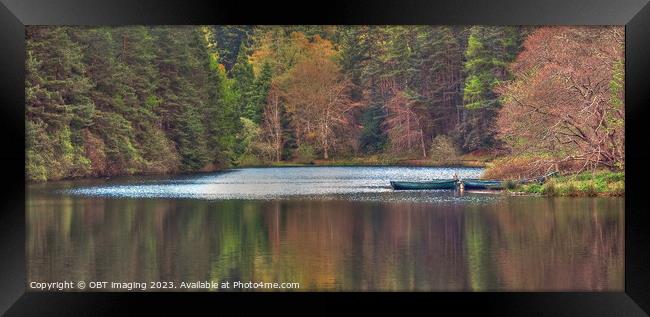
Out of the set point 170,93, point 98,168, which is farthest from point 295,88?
point 98,168

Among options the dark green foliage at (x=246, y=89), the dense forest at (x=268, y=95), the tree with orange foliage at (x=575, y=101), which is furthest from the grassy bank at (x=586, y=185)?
the dark green foliage at (x=246, y=89)

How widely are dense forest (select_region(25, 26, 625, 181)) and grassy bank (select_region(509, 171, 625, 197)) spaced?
8.87ft

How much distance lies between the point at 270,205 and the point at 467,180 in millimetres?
5708

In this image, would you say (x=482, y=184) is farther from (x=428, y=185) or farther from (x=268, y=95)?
(x=268, y=95)

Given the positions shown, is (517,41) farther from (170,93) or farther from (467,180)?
(170,93)

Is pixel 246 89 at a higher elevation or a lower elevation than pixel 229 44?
lower

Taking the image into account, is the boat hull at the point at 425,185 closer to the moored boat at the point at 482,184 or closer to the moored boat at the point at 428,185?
the moored boat at the point at 428,185

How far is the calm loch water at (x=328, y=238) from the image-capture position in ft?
37.9

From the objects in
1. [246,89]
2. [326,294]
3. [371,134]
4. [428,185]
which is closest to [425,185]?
[428,185]

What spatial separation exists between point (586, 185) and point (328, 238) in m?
7.24

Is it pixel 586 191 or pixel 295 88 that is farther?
pixel 295 88

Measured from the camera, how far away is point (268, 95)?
1160 inches
